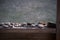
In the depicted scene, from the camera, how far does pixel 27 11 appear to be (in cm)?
315

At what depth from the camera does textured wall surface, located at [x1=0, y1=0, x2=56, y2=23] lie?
3.12m

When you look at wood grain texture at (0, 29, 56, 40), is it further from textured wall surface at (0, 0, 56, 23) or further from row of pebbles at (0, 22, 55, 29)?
textured wall surface at (0, 0, 56, 23)

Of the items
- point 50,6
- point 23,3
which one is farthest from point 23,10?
point 50,6

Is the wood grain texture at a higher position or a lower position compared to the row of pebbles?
lower

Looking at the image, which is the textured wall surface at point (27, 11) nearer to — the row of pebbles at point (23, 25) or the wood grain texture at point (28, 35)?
the row of pebbles at point (23, 25)

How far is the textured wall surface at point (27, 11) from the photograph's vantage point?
10.3ft

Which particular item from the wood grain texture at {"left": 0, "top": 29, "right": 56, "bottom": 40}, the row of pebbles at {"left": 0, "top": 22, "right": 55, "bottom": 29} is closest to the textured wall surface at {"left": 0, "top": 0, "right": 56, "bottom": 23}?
the row of pebbles at {"left": 0, "top": 22, "right": 55, "bottom": 29}

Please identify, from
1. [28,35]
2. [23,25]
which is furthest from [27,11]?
[28,35]

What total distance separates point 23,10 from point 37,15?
342 mm

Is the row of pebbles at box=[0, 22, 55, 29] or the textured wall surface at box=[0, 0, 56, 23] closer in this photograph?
the row of pebbles at box=[0, 22, 55, 29]

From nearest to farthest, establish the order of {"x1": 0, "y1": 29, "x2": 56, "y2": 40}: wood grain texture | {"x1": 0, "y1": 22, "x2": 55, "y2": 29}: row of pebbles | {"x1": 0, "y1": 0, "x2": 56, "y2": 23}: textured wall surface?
{"x1": 0, "y1": 29, "x2": 56, "y2": 40}: wood grain texture
{"x1": 0, "y1": 22, "x2": 55, "y2": 29}: row of pebbles
{"x1": 0, "y1": 0, "x2": 56, "y2": 23}: textured wall surface

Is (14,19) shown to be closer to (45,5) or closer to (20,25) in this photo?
(20,25)

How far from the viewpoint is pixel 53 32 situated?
2691 millimetres

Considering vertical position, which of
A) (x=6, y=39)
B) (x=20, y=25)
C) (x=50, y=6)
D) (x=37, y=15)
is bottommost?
(x=6, y=39)
